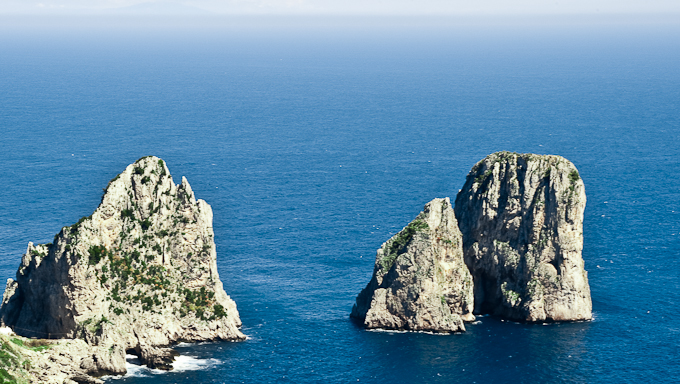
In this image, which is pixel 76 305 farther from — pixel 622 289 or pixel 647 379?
pixel 622 289

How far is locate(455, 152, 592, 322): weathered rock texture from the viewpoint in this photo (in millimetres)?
146375

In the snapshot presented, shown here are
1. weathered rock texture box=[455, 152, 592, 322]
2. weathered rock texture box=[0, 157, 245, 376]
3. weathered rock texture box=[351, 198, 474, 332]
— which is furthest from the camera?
weathered rock texture box=[455, 152, 592, 322]

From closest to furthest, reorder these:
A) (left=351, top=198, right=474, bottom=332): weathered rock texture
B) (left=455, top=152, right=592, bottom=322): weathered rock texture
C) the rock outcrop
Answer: (left=351, top=198, right=474, bottom=332): weathered rock texture
the rock outcrop
(left=455, top=152, right=592, bottom=322): weathered rock texture

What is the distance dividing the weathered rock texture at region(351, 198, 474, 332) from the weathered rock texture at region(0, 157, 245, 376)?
22.9 m

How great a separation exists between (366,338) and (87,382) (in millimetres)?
42911

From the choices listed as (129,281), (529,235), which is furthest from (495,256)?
(129,281)

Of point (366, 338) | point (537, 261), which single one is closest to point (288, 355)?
point (366, 338)

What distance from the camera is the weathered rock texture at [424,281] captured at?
141m

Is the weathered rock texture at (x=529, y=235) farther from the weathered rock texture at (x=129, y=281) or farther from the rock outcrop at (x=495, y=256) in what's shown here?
the weathered rock texture at (x=129, y=281)

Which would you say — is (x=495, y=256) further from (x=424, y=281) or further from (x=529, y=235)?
(x=424, y=281)

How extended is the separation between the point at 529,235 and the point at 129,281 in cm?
6340

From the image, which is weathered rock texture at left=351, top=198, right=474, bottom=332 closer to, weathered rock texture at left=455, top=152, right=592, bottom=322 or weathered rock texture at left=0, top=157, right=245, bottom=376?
weathered rock texture at left=455, top=152, right=592, bottom=322

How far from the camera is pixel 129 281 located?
13050cm

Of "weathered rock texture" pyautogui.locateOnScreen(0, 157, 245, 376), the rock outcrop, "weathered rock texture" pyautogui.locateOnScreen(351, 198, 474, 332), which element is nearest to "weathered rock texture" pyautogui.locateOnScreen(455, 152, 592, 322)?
the rock outcrop
